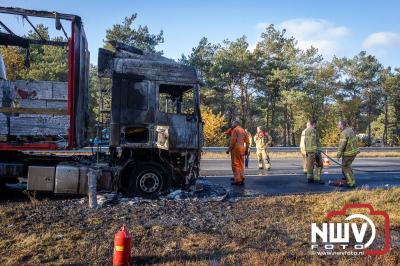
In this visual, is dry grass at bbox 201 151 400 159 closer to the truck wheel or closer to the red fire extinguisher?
the truck wheel

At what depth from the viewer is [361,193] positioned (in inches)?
350

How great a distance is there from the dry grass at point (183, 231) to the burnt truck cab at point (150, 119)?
1095 millimetres

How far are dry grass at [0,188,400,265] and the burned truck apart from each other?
85 centimetres

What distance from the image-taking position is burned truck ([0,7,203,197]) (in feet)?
27.1

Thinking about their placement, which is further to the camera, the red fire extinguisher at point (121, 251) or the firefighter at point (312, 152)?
the firefighter at point (312, 152)

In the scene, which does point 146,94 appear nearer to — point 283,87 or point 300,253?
point 300,253

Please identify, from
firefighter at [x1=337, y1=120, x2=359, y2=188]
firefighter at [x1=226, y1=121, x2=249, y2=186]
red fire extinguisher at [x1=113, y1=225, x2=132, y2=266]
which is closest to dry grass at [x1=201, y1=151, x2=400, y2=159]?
firefighter at [x1=226, y1=121, x2=249, y2=186]

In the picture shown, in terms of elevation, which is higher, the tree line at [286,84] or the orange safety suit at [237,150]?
the tree line at [286,84]

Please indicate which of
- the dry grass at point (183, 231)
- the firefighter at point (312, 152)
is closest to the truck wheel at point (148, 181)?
the dry grass at point (183, 231)

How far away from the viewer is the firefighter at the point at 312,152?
461 inches

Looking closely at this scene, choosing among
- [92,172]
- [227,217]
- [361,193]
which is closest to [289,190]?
[361,193]

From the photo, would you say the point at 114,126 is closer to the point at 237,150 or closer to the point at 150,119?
the point at 150,119
